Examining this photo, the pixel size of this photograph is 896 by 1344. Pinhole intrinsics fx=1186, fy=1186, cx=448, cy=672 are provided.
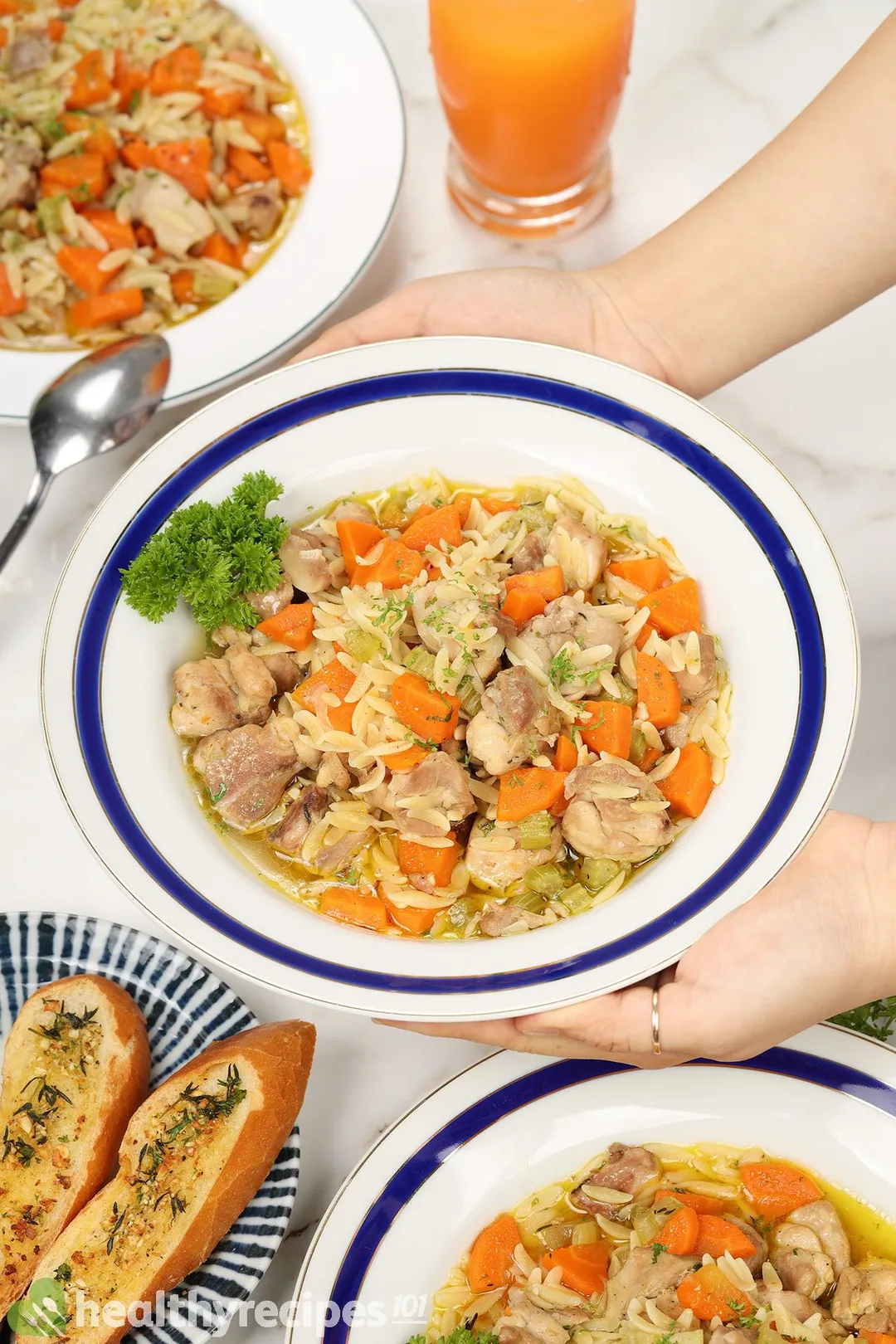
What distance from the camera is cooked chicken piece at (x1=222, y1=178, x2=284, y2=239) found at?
3.64m

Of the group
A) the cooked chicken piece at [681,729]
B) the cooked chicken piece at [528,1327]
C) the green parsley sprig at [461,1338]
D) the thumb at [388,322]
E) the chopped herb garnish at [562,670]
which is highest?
the thumb at [388,322]

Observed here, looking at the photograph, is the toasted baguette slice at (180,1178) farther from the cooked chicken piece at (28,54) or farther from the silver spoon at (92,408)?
the cooked chicken piece at (28,54)

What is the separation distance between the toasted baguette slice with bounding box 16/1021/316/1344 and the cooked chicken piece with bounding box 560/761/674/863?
2.62ft

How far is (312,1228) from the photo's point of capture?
276 cm

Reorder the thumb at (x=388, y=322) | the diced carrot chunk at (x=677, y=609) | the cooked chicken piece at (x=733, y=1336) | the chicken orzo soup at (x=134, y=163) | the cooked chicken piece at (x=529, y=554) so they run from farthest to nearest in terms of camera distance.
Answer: the chicken orzo soup at (x=134, y=163) < the thumb at (x=388, y=322) < the cooked chicken piece at (x=529, y=554) < the diced carrot chunk at (x=677, y=609) < the cooked chicken piece at (x=733, y=1336)

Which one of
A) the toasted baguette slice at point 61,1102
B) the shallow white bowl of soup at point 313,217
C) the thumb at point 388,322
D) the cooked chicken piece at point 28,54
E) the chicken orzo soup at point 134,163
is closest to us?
the toasted baguette slice at point 61,1102

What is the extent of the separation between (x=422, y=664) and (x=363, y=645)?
0.47 feet

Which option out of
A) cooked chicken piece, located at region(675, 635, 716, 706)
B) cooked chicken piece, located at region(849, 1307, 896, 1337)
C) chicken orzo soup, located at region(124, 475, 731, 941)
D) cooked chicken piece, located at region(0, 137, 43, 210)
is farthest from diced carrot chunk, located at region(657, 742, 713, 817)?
cooked chicken piece, located at region(0, 137, 43, 210)

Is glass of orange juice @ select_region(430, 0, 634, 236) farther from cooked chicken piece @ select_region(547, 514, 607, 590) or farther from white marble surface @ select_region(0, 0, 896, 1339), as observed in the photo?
cooked chicken piece @ select_region(547, 514, 607, 590)

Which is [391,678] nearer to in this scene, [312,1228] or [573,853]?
[573,853]

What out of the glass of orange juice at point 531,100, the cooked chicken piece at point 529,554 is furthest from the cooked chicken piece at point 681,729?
the glass of orange juice at point 531,100

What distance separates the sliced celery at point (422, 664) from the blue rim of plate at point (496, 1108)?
91 centimetres

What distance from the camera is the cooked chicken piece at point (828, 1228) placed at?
247 centimetres

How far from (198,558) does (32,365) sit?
1.10 m
